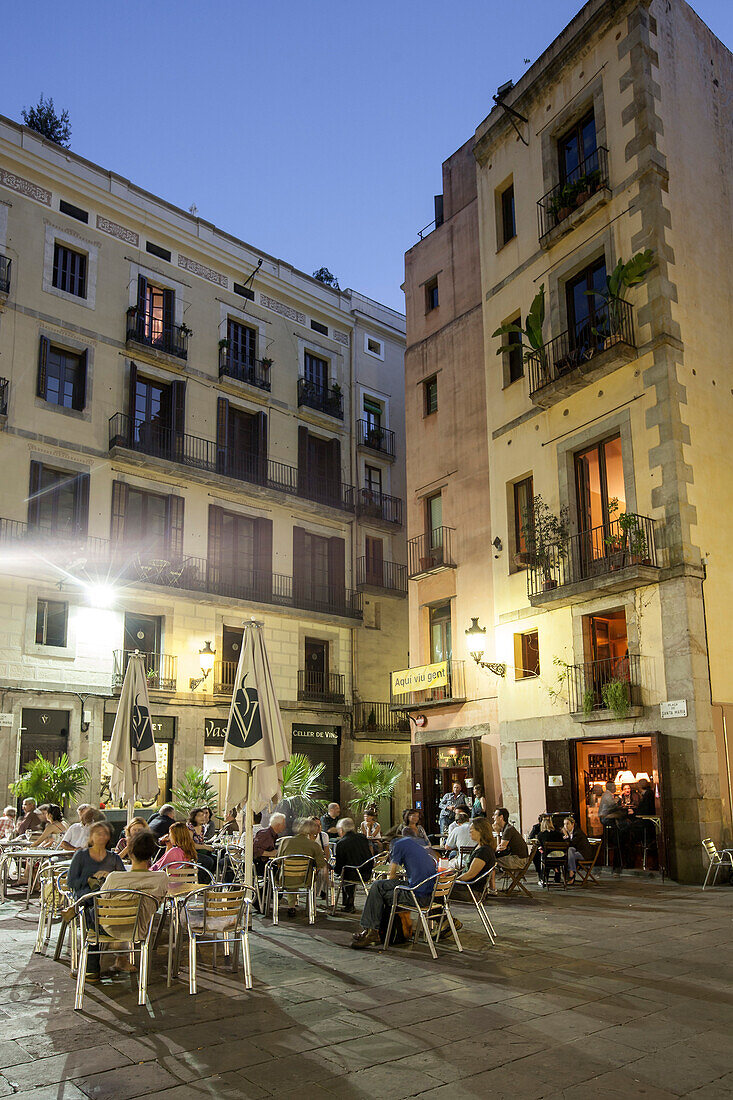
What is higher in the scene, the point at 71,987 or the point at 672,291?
the point at 672,291

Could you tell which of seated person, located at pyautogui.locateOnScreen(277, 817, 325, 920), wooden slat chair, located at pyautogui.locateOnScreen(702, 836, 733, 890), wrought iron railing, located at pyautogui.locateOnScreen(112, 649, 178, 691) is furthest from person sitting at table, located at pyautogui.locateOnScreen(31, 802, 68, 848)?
wrought iron railing, located at pyautogui.locateOnScreen(112, 649, 178, 691)

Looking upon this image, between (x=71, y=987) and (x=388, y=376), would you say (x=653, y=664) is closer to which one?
(x=71, y=987)

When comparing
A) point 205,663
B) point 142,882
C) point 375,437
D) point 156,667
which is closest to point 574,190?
point 375,437

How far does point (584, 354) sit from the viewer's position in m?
16.4

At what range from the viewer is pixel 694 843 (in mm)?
13477

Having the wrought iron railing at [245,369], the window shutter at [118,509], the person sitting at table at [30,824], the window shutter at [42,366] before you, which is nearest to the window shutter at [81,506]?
the window shutter at [118,509]

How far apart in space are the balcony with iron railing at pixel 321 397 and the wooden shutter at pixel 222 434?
2987mm

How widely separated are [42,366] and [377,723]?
14119mm

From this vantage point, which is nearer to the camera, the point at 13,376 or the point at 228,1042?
the point at 228,1042

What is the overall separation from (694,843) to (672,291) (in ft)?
30.5

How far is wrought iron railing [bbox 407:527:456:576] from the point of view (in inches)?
821

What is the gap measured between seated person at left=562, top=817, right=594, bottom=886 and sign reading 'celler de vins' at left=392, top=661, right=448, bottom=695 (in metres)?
6.45

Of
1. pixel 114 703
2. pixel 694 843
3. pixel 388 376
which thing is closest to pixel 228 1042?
pixel 694 843

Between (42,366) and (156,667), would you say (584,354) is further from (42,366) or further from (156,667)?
(42,366)
